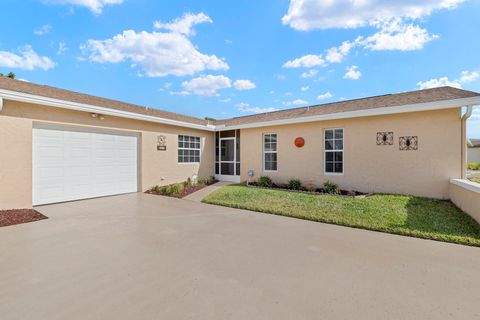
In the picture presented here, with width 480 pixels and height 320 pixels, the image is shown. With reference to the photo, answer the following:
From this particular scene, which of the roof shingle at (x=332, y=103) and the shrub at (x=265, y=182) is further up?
the roof shingle at (x=332, y=103)

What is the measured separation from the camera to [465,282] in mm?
2979

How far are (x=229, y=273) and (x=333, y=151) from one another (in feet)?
26.6

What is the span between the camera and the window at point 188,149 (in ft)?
39.3

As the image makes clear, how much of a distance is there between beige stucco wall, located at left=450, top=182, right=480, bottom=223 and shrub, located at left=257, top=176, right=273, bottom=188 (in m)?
6.59

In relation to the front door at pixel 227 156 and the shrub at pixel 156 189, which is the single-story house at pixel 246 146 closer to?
the shrub at pixel 156 189

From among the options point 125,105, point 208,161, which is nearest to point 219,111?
point 208,161

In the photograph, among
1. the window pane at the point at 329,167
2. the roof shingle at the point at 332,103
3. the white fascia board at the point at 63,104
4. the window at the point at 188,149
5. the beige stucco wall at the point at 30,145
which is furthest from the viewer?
the window at the point at 188,149

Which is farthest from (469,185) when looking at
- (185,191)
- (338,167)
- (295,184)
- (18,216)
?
(18,216)

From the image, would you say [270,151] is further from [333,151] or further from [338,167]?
[338,167]

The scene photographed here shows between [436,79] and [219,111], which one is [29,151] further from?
[219,111]

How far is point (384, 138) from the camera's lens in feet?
28.0

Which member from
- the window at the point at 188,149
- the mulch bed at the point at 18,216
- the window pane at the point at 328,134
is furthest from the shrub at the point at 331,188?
the mulch bed at the point at 18,216

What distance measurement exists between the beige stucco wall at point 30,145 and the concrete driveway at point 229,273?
218 cm

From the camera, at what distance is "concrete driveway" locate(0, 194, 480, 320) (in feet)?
8.00
